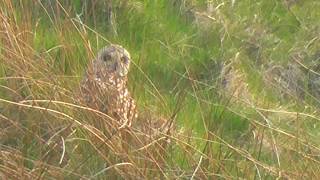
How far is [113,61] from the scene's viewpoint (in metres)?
4.11

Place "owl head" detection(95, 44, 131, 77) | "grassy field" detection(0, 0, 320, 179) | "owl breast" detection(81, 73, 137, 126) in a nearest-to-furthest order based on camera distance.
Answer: "grassy field" detection(0, 0, 320, 179)
"owl breast" detection(81, 73, 137, 126)
"owl head" detection(95, 44, 131, 77)

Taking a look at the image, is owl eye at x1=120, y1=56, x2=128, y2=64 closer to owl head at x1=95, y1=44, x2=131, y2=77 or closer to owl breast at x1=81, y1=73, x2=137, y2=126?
owl head at x1=95, y1=44, x2=131, y2=77

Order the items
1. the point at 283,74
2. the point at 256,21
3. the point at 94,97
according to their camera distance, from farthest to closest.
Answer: the point at 256,21, the point at 283,74, the point at 94,97

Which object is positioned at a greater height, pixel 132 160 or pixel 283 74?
pixel 132 160

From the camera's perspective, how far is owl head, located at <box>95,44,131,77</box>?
13.3ft

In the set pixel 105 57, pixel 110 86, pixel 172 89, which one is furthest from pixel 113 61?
pixel 172 89

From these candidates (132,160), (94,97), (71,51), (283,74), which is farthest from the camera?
(283,74)

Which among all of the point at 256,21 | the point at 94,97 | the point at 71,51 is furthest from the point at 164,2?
the point at 94,97

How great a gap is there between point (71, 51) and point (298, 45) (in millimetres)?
1982

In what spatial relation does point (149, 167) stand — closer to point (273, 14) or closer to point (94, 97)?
point (94, 97)

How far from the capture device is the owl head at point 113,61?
160 inches

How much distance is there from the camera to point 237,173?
3.71 m

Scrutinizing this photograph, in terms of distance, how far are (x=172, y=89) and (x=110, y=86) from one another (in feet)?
2.54

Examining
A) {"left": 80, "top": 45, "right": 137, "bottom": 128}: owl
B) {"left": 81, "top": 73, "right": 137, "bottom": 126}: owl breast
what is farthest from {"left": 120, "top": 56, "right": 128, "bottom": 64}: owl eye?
{"left": 81, "top": 73, "right": 137, "bottom": 126}: owl breast
